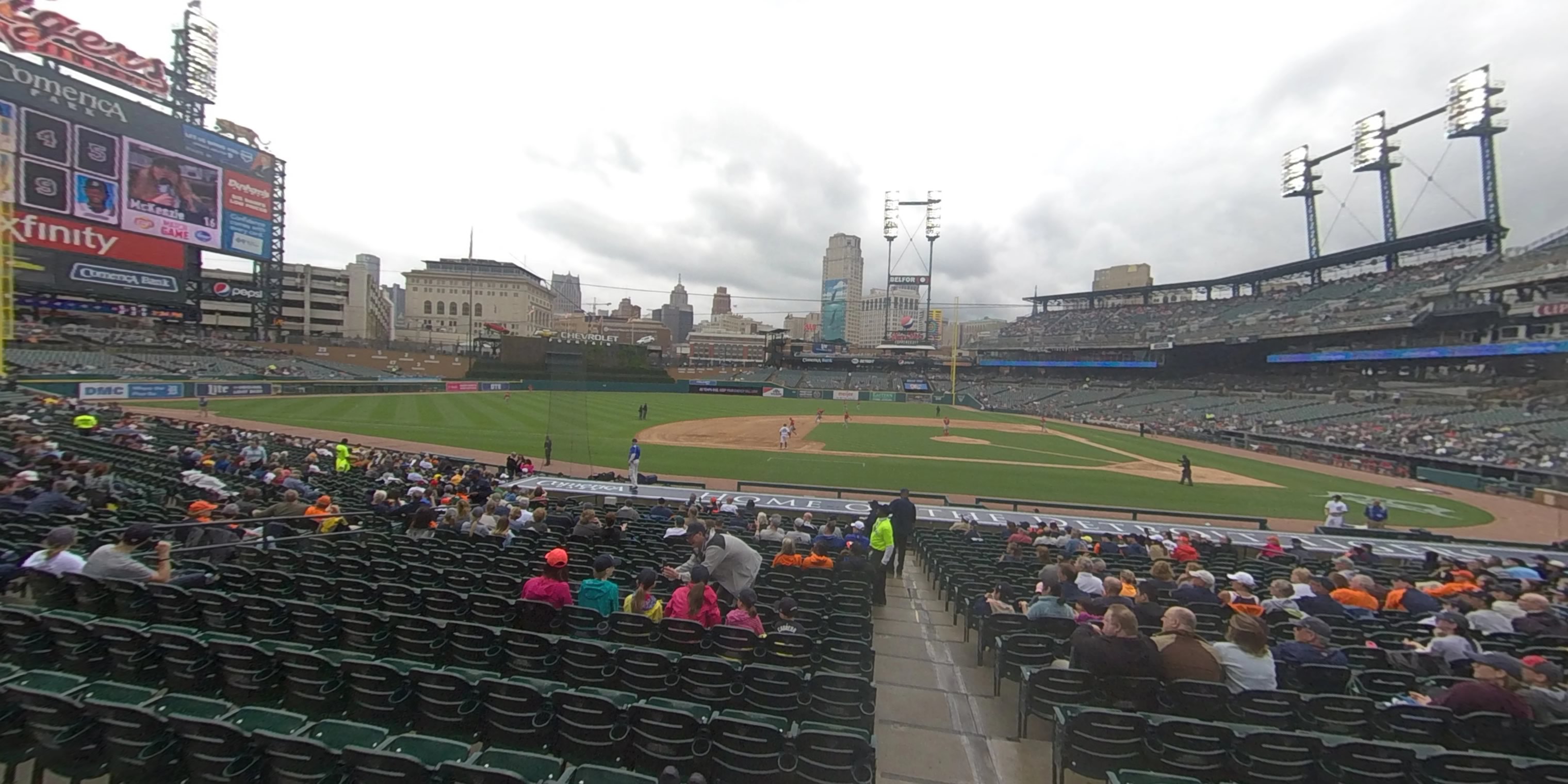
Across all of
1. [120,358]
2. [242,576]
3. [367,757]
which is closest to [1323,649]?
[367,757]

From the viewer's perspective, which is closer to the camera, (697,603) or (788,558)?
(697,603)

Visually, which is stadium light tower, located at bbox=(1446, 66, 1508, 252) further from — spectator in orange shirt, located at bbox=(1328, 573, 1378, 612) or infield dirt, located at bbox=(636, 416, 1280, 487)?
spectator in orange shirt, located at bbox=(1328, 573, 1378, 612)

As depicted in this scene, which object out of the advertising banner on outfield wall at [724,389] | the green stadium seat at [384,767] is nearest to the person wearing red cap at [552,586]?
the green stadium seat at [384,767]

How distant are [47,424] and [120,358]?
129 feet

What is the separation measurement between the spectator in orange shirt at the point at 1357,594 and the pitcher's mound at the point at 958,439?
98.8ft

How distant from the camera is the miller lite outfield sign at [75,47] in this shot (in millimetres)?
38781

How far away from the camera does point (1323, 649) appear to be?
5.75m

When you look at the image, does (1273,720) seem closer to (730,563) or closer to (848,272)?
(730,563)

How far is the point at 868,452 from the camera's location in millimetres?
33531

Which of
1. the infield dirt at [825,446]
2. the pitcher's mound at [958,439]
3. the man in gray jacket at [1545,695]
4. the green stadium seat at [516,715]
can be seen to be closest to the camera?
the green stadium seat at [516,715]

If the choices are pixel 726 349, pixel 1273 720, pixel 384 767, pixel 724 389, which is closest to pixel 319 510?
pixel 384 767

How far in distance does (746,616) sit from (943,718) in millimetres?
2007

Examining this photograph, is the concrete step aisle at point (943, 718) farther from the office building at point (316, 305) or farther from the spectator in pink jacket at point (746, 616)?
the office building at point (316, 305)

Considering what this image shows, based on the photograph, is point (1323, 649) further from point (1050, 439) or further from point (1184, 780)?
point (1050, 439)
